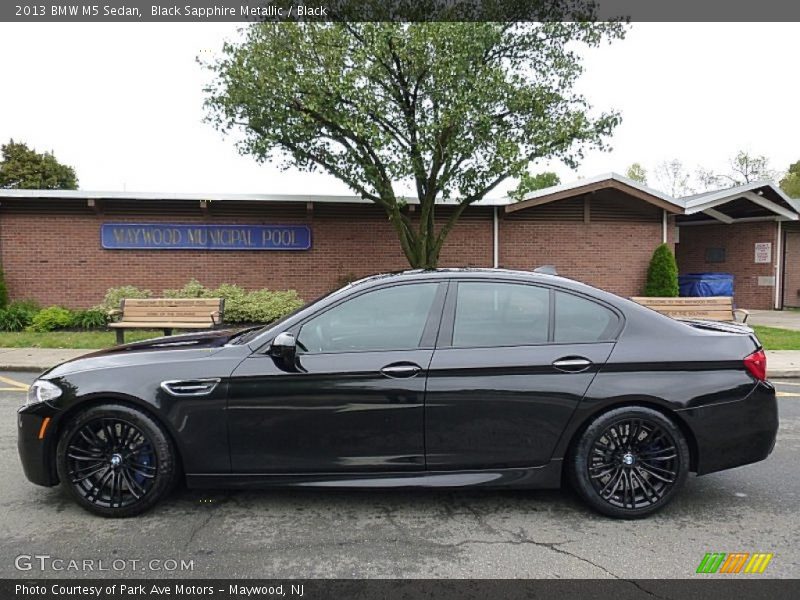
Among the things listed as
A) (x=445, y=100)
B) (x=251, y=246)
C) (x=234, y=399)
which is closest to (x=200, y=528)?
(x=234, y=399)

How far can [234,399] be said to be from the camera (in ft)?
10.9

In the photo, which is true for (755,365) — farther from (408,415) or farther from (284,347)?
(284,347)

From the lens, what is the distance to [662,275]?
14312 mm

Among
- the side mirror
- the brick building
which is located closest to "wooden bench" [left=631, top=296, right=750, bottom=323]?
the brick building

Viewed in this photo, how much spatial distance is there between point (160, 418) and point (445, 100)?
8.68 metres

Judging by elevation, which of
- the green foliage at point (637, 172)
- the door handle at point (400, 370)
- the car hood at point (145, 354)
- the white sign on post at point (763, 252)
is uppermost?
the green foliage at point (637, 172)

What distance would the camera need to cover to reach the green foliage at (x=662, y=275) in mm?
14219

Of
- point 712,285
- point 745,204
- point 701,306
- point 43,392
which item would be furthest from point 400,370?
point 745,204

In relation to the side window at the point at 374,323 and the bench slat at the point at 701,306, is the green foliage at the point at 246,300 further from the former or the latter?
the side window at the point at 374,323

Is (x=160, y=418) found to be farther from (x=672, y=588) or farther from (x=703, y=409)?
(x=703, y=409)

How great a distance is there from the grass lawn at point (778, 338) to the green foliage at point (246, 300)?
9.43m

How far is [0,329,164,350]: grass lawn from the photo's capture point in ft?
33.2

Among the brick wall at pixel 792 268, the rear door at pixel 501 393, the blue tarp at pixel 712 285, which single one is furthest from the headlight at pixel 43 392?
the brick wall at pixel 792 268

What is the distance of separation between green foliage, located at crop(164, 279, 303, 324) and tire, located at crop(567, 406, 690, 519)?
9.13 metres
